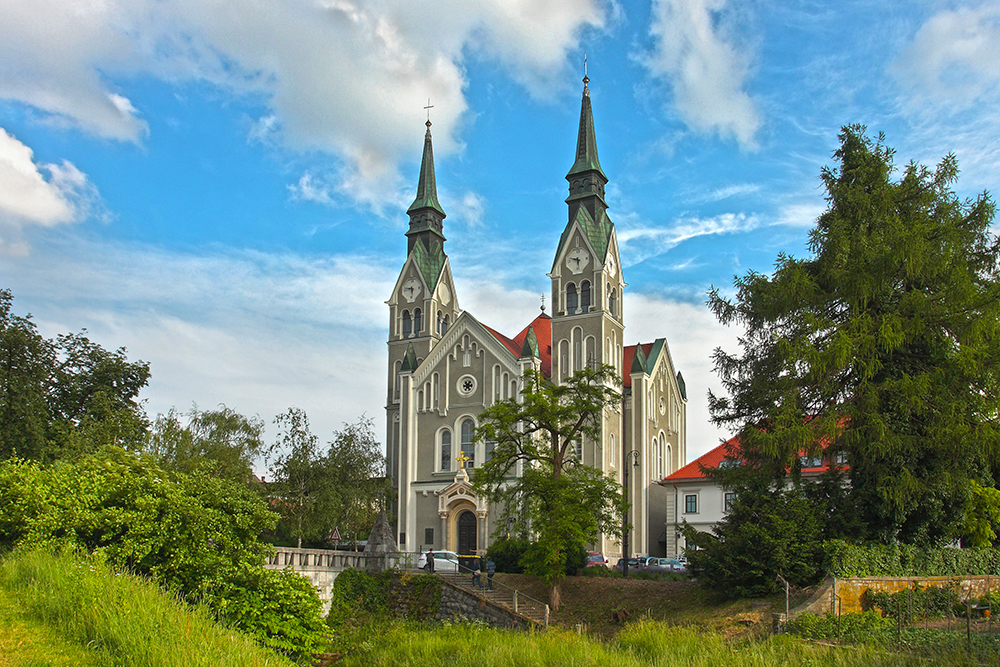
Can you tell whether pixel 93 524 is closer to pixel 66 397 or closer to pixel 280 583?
pixel 280 583

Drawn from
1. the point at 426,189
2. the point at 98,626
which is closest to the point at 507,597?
the point at 98,626

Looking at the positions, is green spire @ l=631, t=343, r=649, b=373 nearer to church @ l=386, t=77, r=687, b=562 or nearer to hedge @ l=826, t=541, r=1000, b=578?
church @ l=386, t=77, r=687, b=562

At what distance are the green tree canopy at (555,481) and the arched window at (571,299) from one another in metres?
16.7

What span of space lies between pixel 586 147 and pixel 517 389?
16.3m

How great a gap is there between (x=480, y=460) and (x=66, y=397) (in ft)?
66.9

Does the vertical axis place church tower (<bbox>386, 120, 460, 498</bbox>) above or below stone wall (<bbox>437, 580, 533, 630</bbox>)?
above

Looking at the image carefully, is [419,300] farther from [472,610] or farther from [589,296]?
[472,610]

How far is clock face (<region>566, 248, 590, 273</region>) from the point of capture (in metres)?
47.2

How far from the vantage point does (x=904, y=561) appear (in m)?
22.2

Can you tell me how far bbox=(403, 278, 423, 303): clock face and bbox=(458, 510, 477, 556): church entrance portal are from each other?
49.5 feet

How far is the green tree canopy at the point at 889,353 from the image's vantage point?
835 inches

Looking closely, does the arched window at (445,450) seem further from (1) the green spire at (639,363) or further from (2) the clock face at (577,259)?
(2) the clock face at (577,259)

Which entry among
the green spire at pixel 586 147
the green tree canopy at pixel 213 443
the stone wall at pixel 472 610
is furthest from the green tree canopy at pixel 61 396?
the green spire at pixel 586 147

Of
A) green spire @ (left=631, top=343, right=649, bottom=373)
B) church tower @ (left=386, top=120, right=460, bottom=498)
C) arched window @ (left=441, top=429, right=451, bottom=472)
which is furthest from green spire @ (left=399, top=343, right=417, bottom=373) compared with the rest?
green spire @ (left=631, top=343, right=649, bottom=373)
